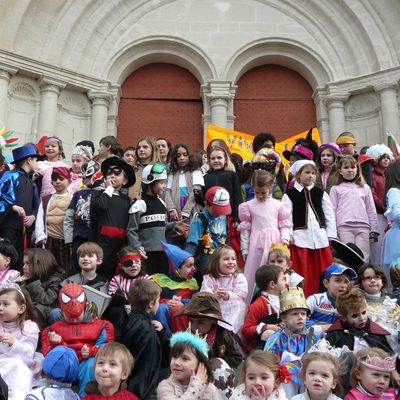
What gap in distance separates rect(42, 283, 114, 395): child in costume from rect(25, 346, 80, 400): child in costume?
233mm

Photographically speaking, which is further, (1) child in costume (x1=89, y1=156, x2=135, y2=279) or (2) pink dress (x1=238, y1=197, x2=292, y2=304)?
(2) pink dress (x1=238, y1=197, x2=292, y2=304)

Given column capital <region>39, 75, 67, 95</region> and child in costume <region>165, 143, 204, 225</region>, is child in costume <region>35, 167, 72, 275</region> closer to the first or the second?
child in costume <region>165, 143, 204, 225</region>

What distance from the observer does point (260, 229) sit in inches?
259

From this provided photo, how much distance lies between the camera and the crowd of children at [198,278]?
4.30 meters

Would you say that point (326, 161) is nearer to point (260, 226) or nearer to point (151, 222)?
point (260, 226)

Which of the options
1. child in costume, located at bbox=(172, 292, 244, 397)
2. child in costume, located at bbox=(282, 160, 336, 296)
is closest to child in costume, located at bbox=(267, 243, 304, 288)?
child in costume, located at bbox=(282, 160, 336, 296)

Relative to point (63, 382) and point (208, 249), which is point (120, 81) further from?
point (63, 382)

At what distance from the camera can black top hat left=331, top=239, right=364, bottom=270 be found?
6327 millimetres

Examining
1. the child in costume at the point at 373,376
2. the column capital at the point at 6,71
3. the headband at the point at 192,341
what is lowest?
the child in costume at the point at 373,376

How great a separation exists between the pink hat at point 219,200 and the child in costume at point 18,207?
2.17 metres

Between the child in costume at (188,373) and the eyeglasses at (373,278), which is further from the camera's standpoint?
the eyeglasses at (373,278)

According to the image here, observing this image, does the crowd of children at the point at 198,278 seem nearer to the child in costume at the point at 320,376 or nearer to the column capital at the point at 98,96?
the child in costume at the point at 320,376

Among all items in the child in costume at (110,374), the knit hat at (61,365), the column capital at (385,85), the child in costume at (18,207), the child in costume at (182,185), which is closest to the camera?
the child in costume at (110,374)

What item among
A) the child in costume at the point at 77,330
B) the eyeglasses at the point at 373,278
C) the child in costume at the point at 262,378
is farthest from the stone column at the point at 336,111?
the child in costume at the point at 262,378
